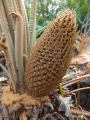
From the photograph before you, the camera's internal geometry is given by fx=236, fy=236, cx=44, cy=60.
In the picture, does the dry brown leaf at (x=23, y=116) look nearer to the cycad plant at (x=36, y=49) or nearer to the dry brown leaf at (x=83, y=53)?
the cycad plant at (x=36, y=49)

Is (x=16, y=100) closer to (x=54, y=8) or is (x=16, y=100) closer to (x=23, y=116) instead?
(x=23, y=116)

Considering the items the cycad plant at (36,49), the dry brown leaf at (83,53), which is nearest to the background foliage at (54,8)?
the dry brown leaf at (83,53)

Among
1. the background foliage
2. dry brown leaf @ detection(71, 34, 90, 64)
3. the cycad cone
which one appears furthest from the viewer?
the background foliage

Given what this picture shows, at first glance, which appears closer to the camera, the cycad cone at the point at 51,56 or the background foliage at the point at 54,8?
the cycad cone at the point at 51,56

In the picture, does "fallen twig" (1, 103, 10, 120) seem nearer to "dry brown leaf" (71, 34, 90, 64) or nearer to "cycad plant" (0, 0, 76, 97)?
"cycad plant" (0, 0, 76, 97)

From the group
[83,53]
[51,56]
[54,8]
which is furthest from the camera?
[54,8]

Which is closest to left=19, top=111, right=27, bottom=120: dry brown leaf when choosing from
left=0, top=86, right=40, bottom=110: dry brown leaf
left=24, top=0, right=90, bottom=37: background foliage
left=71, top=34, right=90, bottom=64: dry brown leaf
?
left=0, top=86, right=40, bottom=110: dry brown leaf

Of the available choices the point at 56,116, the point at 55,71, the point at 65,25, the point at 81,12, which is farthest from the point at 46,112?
the point at 81,12

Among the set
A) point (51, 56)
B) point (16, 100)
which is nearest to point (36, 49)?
point (51, 56)
